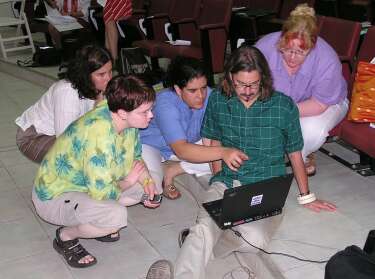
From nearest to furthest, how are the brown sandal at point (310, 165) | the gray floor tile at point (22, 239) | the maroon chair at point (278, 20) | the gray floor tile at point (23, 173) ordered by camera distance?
the gray floor tile at point (22, 239), the brown sandal at point (310, 165), the gray floor tile at point (23, 173), the maroon chair at point (278, 20)

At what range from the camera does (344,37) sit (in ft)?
10.3

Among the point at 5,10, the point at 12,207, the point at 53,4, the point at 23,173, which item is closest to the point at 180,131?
the point at 12,207

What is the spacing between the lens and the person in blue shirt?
2.19 metres

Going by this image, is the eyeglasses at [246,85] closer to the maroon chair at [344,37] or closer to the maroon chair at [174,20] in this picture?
the maroon chair at [344,37]

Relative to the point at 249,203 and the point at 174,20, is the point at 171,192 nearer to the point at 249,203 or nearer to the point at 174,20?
the point at 249,203

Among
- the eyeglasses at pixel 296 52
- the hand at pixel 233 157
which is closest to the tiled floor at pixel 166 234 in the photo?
the hand at pixel 233 157

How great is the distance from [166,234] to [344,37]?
1.71m

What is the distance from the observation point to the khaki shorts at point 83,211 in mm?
2021

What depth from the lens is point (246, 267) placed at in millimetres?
2082

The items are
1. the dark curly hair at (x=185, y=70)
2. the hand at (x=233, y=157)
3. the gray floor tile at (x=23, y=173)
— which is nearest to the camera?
the hand at (x=233, y=157)

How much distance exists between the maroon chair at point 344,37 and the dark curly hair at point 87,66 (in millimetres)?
1507

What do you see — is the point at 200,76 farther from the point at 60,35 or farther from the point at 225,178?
the point at 60,35

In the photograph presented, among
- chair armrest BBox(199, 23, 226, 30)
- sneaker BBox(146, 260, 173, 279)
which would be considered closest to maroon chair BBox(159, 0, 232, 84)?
chair armrest BBox(199, 23, 226, 30)

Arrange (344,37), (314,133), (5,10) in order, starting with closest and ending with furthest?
1. (314,133)
2. (344,37)
3. (5,10)
